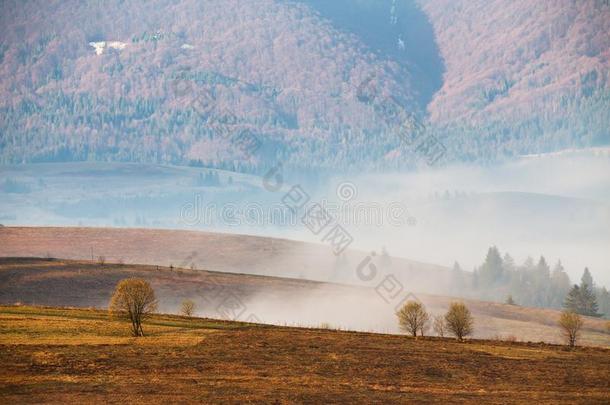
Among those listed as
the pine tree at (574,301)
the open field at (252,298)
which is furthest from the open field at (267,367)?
the pine tree at (574,301)

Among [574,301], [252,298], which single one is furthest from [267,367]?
[574,301]

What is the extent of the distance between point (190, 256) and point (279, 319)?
7055 cm

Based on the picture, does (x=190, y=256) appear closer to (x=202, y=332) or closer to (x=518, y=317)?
(x=518, y=317)

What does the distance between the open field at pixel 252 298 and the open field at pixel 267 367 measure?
123ft

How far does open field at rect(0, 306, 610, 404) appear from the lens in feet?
186

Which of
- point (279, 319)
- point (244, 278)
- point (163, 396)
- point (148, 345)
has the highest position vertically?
point (244, 278)

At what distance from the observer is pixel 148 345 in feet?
228

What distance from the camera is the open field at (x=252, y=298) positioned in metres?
121

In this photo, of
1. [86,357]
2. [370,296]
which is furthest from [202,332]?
[370,296]

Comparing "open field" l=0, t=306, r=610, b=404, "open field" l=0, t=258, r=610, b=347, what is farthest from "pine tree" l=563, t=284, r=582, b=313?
"open field" l=0, t=306, r=610, b=404

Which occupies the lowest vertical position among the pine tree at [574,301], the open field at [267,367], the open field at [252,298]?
the open field at [267,367]

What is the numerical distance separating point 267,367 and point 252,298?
242 ft

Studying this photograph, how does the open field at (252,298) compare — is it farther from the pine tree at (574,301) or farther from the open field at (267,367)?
the open field at (267,367)

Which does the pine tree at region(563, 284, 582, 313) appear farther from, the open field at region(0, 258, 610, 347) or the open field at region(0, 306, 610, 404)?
the open field at region(0, 306, 610, 404)
